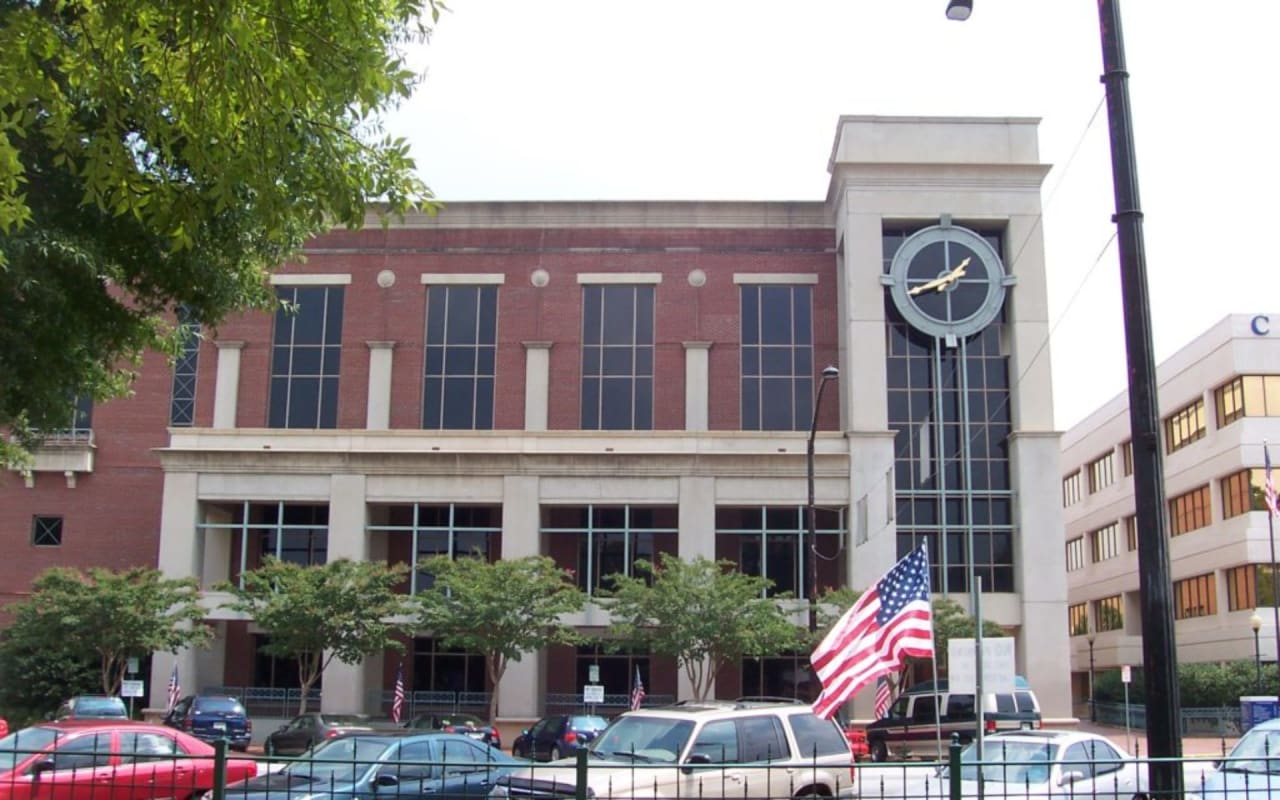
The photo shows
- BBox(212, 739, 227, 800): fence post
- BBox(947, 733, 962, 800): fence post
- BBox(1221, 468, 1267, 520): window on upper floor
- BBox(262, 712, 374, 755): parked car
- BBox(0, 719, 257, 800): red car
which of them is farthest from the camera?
BBox(1221, 468, 1267, 520): window on upper floor

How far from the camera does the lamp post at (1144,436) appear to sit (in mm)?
9734

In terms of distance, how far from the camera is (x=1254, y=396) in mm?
53812

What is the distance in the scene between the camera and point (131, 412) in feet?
168

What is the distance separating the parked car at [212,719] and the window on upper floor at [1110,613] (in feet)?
154

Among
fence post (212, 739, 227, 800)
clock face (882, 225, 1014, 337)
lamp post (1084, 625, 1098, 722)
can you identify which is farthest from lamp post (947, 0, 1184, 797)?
lamp post (1084, 625, 1098, 722)

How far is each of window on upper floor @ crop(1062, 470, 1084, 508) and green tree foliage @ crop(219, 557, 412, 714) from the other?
48.0 m

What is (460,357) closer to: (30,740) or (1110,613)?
(30,740)

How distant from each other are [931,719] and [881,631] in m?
20.9

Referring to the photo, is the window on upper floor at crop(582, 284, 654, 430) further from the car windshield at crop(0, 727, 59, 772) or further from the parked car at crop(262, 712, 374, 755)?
the car windshield at crop(0, 727, 59, 772)

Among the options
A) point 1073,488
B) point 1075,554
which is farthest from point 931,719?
point 1073,488

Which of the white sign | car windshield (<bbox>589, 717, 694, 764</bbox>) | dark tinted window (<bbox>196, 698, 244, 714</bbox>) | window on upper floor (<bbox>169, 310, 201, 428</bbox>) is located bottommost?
dark tinted window (<bbox>196, 698, 244, 714</bbox>)

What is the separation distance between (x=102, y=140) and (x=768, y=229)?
44156 millimetres

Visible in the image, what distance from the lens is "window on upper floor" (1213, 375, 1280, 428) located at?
5347 cm

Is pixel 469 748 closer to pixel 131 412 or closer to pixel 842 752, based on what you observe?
pixel 842 752
